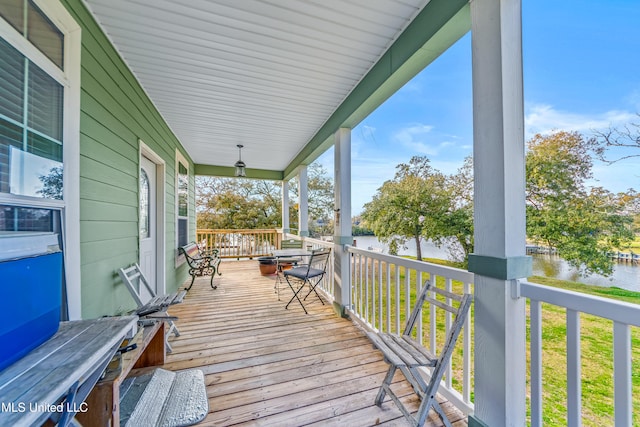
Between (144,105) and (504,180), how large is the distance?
360 centimetres

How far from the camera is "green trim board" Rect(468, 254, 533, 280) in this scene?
4.04 feet

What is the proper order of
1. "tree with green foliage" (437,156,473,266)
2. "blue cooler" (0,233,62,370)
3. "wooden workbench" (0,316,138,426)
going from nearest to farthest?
"wooden workbench" (0,316,138,426) → "blue cooler" (0,233,62,370) → "tree with green foliage" (437,156,473,266)

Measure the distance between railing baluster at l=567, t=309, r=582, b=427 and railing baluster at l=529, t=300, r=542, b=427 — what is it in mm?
123

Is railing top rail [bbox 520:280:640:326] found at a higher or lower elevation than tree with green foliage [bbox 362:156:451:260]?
lower

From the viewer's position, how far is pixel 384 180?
16.0 ft

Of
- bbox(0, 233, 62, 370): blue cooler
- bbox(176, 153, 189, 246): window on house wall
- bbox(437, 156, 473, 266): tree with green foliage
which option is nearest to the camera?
bbox(0, 233, 62, 370): blue cooler

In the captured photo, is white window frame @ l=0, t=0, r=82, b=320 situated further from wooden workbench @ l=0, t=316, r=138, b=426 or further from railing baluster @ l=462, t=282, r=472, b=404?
railing baluster @ l=462, t=282, r=472, b=404

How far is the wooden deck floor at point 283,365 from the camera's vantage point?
62.0 inches

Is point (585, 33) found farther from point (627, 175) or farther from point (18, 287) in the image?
point (18, 287)

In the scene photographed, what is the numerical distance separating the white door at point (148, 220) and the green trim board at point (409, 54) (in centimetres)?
267

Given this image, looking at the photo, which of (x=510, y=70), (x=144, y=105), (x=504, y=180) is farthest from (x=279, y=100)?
(x=504, y=180)

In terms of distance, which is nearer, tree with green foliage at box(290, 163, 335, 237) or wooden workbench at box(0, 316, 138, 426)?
wooden workbench at box(0, 316, 138, 426)

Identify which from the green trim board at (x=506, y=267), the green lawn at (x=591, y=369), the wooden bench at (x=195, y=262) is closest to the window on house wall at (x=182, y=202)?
the wooden bench at (x=195, y=262)

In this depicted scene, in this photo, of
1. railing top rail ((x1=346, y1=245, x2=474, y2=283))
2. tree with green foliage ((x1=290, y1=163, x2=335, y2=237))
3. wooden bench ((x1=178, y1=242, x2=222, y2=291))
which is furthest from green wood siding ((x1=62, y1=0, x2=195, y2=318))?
tree with green foliage ((x1=290, y1=163, x2=335, y2=237))
